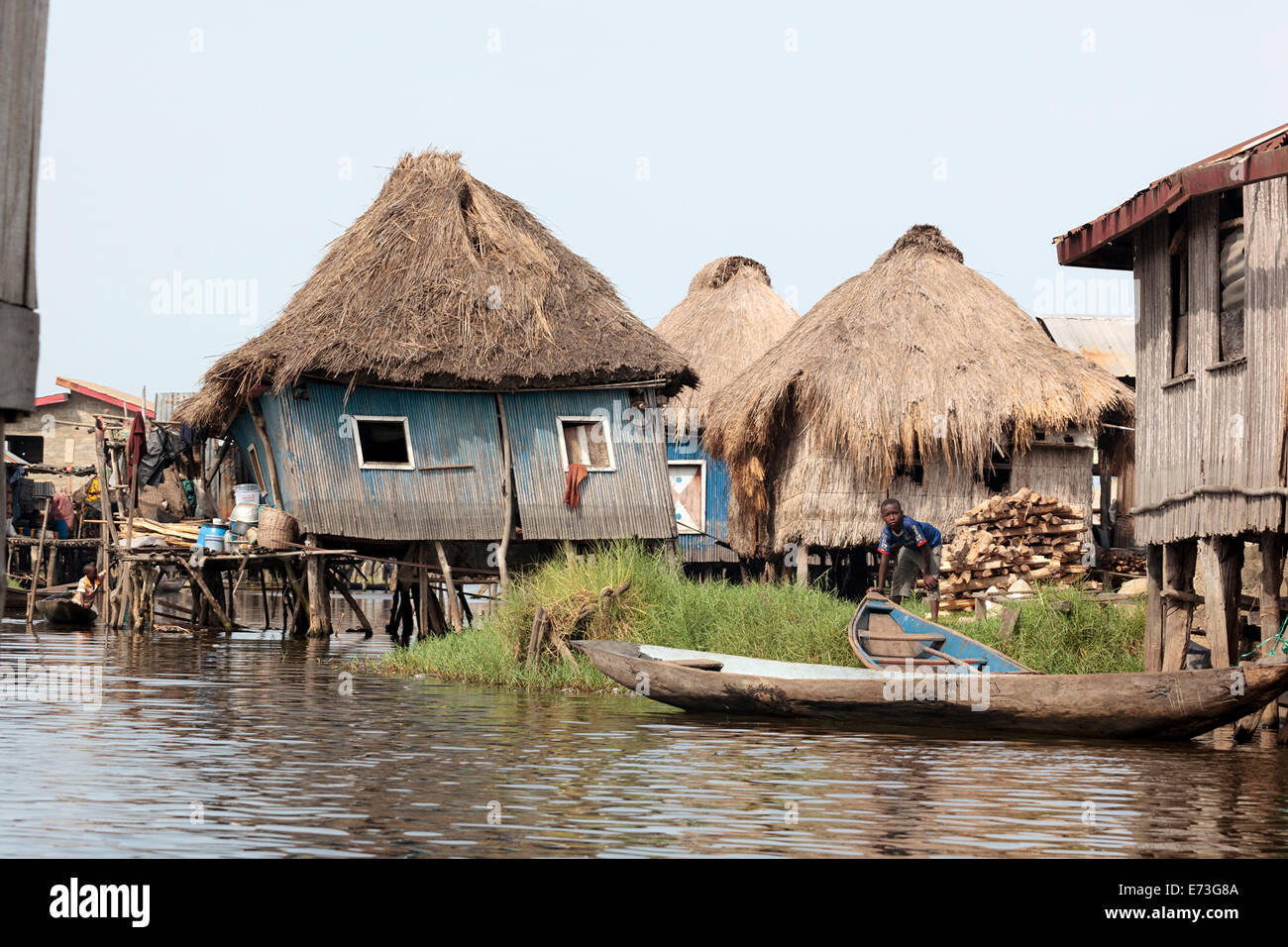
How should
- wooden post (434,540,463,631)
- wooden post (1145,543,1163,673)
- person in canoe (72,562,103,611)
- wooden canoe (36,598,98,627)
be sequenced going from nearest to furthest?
1. wooden post (1145,543,1163,673)
2. wooden post (434,540,463,631)
3. wooden canoe (36,598,98,627)
4. person in canoe (72,562,103,611)

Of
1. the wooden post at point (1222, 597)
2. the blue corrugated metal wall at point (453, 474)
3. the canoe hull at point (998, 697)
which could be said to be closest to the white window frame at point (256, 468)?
the blue corrugated metal wall at point (453, 474)

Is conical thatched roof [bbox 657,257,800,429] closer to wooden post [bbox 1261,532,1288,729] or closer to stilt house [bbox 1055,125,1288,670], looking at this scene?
stilt house [bbox 1055,125,1288,670]

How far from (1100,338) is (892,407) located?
372 inches

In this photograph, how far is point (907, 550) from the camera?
15992 mm

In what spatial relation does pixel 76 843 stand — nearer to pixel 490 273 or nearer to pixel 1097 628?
pixel 1097 628

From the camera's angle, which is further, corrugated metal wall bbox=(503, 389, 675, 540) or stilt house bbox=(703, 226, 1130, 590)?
stilt house bbox=(703, 226, 1130, 590)

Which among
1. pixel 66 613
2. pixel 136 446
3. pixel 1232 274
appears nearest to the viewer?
pixel 1232 274

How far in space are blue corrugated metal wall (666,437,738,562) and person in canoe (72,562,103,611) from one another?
1139cm

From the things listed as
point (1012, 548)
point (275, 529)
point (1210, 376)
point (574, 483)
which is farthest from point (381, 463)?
point (1210, 376)

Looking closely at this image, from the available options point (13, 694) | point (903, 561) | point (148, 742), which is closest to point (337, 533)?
point (13, 694)

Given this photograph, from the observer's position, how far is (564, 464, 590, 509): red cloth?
21.2 metres

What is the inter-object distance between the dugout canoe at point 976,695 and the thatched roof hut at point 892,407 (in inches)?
391

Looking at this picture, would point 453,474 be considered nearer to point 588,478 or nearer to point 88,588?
point 588,478

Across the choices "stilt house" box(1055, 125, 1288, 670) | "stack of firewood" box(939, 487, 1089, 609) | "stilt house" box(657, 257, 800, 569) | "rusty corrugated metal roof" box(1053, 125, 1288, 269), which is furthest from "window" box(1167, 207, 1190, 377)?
"stilt house" box(657, 257, 800, 569)
